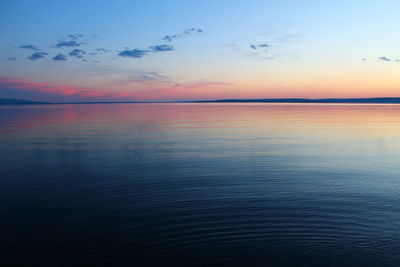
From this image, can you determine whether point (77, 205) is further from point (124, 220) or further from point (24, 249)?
point (24, 249)

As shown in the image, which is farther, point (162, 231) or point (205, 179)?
point (205, 179)

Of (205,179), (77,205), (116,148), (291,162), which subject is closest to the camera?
(77,205)

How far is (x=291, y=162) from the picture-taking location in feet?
58.5

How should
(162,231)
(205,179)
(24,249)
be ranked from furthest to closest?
(205,179)
(162,231)
(24,249)

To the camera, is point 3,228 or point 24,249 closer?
point 24,249

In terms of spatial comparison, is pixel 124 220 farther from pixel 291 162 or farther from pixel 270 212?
pixel 291 162

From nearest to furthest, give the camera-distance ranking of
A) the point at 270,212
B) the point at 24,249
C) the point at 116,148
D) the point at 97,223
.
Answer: the point at 24,249
the point at 97,223
the point at 270,212
the point at 116,148

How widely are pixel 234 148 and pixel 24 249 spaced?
16497mm

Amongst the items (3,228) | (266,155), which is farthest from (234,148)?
(3,228)

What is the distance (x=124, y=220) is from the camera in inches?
379

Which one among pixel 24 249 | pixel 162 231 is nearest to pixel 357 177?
pixel 162 231

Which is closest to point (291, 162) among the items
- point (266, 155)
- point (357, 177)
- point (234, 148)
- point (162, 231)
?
point (266, 155)

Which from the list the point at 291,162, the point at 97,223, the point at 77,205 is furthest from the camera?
the point at 291,162

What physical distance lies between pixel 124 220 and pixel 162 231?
1486mm
